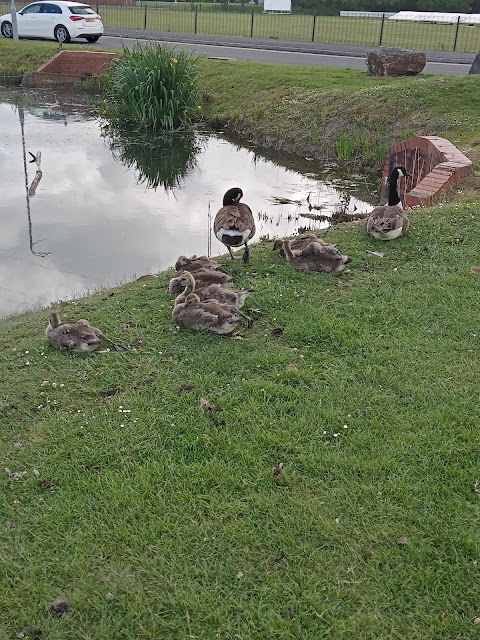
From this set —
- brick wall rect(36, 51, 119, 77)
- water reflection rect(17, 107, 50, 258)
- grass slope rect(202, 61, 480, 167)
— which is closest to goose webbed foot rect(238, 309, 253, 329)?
water reflection rect(17, 107, 50, 258)

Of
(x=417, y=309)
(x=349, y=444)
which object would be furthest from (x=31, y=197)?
(x=349, y=444)

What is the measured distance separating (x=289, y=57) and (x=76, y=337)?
29607mm

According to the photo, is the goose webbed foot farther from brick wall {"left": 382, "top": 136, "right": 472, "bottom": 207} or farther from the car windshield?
the car windshield

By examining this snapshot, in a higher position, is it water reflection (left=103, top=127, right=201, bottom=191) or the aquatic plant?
the aquatic plant

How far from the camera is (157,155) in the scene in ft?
65.1

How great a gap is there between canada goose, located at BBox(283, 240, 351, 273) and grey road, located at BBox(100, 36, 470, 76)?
2157 cm

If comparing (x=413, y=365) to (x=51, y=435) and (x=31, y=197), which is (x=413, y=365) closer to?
(x=51, y=435)

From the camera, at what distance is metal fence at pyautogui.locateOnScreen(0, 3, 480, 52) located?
4311 cm

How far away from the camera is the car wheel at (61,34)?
37.8m

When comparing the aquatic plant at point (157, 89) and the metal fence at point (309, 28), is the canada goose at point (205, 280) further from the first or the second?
the metal fence at point (309, 28)

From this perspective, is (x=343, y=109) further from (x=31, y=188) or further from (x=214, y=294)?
(x=214, y=294)

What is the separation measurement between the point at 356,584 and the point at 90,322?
14.3 feet

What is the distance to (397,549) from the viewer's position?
4.22 metres

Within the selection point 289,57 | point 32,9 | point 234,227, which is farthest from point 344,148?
point 32,9
